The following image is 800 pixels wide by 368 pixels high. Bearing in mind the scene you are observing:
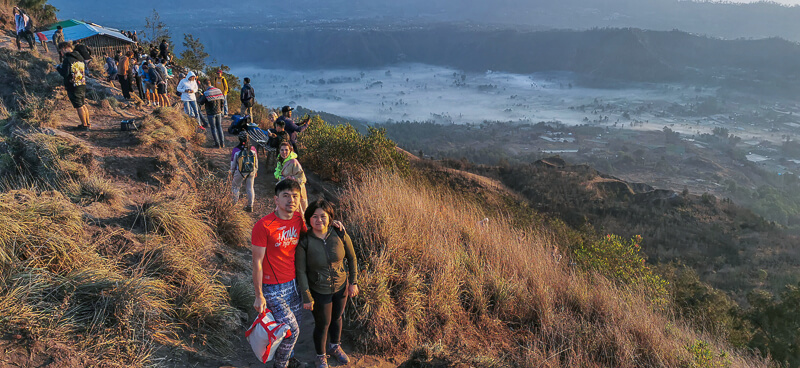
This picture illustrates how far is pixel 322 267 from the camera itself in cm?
321

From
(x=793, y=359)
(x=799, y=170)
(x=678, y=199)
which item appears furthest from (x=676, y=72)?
(x=793, y=359)

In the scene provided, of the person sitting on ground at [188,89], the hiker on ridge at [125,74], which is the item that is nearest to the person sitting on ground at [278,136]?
the person sitting on ground at [188,89]

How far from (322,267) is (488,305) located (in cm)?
229

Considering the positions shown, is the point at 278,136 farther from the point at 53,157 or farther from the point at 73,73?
the point at 73,73

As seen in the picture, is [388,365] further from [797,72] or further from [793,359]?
[797,72]

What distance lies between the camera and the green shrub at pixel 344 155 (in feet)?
31.2

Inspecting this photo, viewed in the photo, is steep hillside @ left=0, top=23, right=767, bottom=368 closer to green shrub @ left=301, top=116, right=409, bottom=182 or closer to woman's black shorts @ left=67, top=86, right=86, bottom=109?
woman's black shorts @ left=67, top=86, right=86, bottom=109

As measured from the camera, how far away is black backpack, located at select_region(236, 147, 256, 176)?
605 centimetres

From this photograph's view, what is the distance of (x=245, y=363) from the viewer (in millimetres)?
3455

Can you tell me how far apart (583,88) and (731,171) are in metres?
122

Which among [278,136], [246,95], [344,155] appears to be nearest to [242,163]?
[278,136]

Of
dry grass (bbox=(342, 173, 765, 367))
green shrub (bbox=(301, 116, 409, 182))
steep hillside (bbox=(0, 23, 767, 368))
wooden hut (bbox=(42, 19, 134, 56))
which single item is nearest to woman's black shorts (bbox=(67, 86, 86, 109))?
steep hillside (bbox=(0, 23, 767, 368))

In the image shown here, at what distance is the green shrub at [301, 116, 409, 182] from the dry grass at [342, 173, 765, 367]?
3.71 meters

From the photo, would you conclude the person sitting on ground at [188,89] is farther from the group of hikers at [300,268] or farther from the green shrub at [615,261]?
the green shrub at [615,261]
